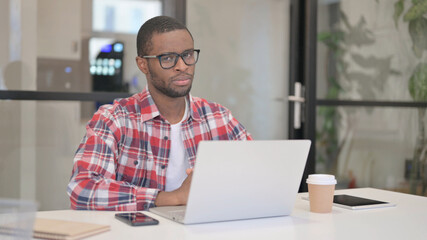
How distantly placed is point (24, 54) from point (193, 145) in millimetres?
1275

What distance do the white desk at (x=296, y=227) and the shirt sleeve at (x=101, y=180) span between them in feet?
0.22

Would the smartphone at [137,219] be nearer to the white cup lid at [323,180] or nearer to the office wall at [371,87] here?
the white cup lid at [323,180]

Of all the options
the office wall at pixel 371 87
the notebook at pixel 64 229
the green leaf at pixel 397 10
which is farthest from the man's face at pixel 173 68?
the green leaf at pixel 397 10

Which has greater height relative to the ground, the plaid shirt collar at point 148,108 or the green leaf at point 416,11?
the green leaf at point 416,11

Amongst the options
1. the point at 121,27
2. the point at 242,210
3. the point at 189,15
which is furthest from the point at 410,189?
the point at 242,210

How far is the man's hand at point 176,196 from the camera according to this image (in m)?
1.61

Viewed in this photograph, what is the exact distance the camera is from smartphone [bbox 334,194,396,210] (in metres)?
1.70

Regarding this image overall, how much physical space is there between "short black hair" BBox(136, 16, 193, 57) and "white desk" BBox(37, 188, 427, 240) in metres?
0.74

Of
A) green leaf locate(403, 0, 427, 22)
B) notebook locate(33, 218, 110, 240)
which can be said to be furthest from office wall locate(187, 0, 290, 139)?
notebook locate(33, 218, 110, 240)

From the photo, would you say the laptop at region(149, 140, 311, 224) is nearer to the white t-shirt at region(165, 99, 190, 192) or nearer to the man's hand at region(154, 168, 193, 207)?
the man's hand at region(154, 168, 193, 207)

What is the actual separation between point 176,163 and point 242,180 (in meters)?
0.68

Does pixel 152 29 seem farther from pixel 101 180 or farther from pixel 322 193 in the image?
pixel 322 193

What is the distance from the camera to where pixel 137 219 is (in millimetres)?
1390

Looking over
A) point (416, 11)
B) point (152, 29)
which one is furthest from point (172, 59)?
point (416, 11)
